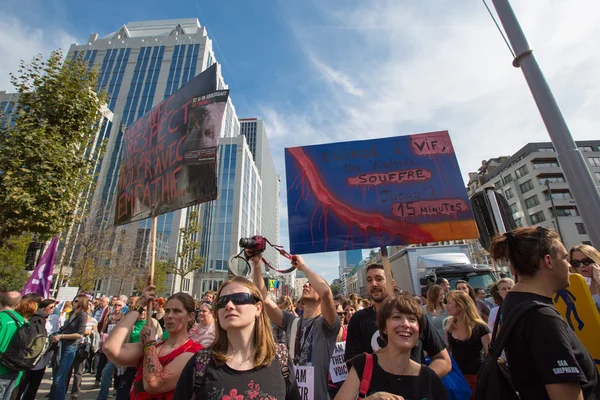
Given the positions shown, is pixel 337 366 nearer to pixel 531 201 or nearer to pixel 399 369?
pixel 399 369

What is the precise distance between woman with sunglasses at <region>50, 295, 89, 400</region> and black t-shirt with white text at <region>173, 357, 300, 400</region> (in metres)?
5.59

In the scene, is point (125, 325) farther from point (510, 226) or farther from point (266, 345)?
point (510, 226)

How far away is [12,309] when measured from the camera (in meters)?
4.72

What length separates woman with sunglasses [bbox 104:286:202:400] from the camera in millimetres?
2320

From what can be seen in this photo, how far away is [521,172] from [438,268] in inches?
1816

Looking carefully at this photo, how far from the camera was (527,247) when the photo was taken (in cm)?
197

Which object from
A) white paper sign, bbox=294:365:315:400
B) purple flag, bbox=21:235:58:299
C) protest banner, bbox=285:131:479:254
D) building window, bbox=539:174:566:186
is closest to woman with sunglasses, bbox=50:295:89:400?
purple flag, bbox=21:235:58:299

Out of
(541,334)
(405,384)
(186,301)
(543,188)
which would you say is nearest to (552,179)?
(543,188)

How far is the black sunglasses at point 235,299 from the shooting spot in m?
2.17

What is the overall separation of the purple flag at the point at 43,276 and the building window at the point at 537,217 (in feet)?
Answer: 180

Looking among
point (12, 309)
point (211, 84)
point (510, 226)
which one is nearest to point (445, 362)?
point (510, 226)

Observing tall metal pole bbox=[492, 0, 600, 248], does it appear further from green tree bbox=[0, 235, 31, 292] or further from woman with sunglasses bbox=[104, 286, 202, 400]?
green tree bbox=[0, 235, 31, 292]

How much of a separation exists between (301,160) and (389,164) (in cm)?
177

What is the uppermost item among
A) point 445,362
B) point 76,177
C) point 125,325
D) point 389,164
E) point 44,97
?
point 44,97
